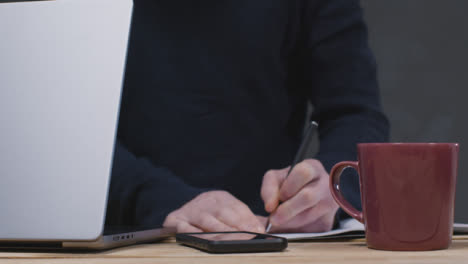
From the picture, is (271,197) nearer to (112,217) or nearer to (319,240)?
(319,240)

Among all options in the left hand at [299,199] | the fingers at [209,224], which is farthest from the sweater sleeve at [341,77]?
the fingers at [209,224]

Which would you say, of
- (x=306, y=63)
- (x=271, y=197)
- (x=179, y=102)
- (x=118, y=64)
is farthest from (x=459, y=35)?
(x=118, y=64)

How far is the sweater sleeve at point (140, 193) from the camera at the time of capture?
0.83 metres

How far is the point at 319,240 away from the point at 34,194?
1.05ft

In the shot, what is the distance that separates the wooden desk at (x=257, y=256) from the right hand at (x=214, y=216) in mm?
172

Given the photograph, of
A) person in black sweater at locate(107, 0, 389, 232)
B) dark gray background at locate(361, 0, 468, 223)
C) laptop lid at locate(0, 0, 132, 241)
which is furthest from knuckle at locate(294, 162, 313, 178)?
dark gray background at locate(361, 0, 468, 223)

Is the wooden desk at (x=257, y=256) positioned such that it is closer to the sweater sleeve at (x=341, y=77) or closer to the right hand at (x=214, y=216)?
the right hand at (x=214, y=216)

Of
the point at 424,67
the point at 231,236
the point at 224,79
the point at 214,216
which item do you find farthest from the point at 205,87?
the point at 424,67

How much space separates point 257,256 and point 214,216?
0.27m

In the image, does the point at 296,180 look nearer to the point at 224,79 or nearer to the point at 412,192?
the point at 412,192

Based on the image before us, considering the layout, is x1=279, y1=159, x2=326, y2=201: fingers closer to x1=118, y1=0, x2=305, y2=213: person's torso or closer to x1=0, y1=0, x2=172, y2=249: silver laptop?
x1=0, y1=0, x2=172, y2=249: silver laptop

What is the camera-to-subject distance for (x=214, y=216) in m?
0.72

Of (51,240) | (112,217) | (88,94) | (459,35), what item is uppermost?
(459,35)

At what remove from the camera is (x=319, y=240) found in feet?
1.94
